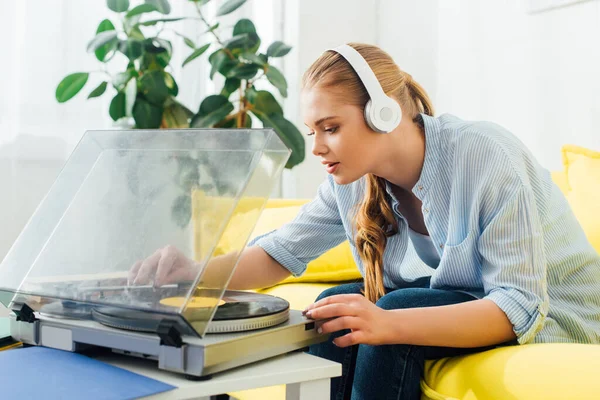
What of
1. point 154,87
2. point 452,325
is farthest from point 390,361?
point 154,87

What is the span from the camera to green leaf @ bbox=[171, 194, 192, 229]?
78cm

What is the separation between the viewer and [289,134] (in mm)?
2377

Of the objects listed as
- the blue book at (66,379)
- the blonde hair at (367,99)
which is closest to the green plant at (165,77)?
the blonde hair at (367,99)

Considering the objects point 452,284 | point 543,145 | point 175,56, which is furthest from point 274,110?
point 452,284

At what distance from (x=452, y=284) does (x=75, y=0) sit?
1.82 meters

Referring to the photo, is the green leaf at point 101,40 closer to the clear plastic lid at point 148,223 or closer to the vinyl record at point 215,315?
the clear plastic lid at point 148,223

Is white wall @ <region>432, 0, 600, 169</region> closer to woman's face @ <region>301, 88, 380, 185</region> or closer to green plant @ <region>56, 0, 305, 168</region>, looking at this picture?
green plant @ <region>56, 0, 305, 168</region>

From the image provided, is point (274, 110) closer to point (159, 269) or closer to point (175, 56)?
point (175, 56)

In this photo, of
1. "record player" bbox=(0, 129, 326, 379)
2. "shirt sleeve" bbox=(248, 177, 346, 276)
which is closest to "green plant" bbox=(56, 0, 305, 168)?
"shirt sleeve" bbox=(248, 177, 346, 276)

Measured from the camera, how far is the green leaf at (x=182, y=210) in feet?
2.56

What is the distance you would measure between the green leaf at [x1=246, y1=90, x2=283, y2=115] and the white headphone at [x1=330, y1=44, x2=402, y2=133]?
134 centimetres

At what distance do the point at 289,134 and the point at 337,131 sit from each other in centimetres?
132

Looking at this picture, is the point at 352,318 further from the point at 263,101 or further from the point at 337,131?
the point at 263,101

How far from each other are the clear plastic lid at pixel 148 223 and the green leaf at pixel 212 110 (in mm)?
1361
